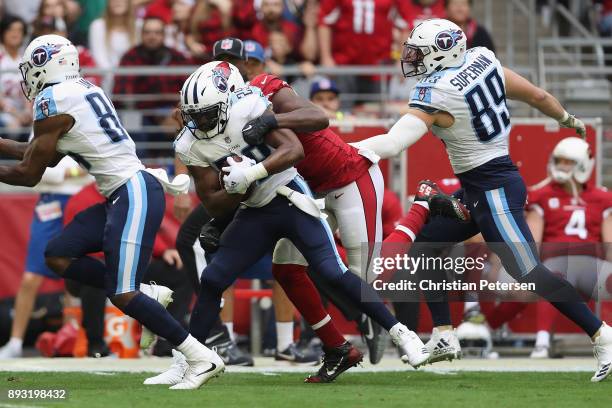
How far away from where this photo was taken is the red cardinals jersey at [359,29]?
485 inches

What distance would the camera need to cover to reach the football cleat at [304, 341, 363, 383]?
7.44 metres

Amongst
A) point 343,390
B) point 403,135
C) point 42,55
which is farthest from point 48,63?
point 343,390

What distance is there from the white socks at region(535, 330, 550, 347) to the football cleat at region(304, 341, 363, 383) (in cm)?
272

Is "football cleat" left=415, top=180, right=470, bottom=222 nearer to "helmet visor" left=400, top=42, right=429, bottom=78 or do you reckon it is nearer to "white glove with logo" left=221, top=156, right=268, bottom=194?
"helmet visor" left=400, top=42, right=429, bottom=78

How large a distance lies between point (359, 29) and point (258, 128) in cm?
564

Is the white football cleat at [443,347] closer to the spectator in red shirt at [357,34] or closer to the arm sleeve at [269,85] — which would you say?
the arm sleeve at [269,85]

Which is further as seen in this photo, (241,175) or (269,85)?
(269,85)

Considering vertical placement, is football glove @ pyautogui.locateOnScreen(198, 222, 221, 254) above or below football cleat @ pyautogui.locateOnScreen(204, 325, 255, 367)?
above

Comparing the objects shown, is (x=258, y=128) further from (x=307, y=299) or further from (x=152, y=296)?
(x=152, y=296)

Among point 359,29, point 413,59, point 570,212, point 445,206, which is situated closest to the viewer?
point 445,206

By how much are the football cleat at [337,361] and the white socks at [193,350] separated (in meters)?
0.80

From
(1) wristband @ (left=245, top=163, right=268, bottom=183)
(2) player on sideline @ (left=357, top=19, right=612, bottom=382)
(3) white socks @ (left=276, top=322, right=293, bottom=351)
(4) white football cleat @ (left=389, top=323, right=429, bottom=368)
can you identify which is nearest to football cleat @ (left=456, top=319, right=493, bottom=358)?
(3) white socks @ (left=276, top=322, right=293, bottom=351)

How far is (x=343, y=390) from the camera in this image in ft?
22.9

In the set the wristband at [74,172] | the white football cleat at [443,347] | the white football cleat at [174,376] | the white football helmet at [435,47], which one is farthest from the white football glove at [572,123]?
the wristband at [74,172]
